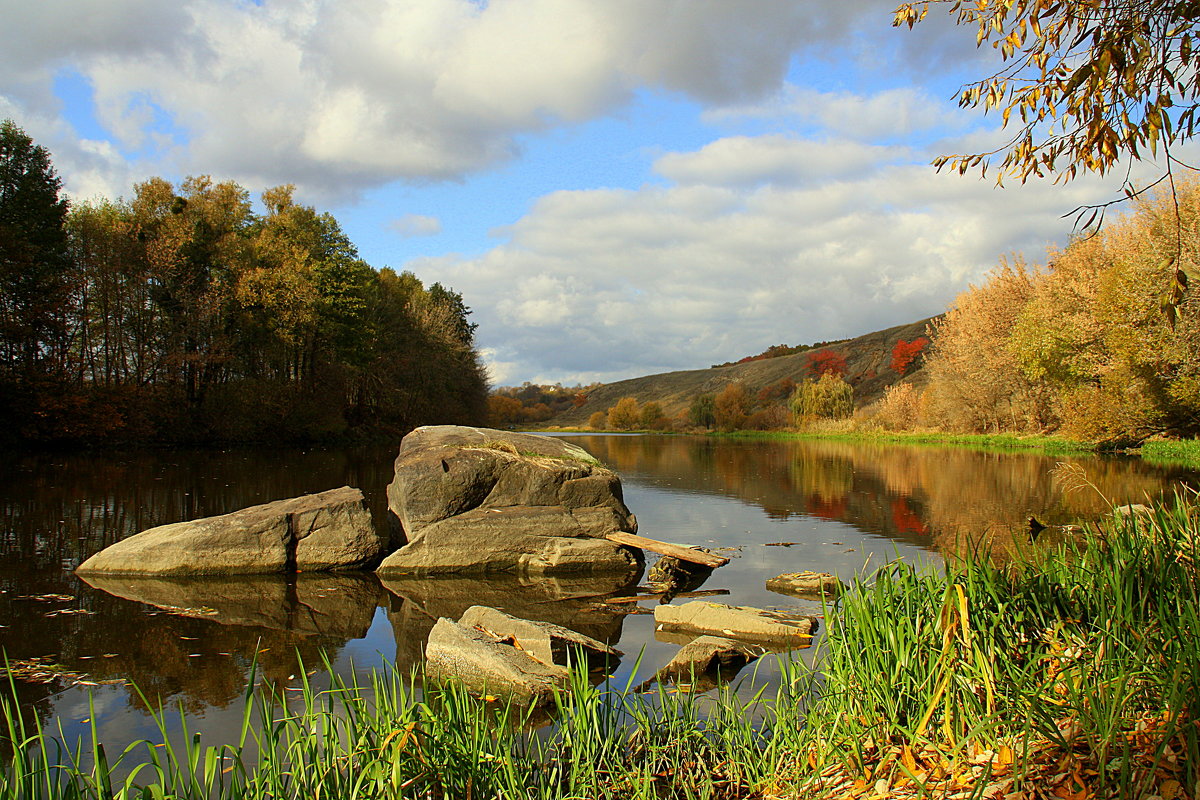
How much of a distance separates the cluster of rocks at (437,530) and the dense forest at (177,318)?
804 inches

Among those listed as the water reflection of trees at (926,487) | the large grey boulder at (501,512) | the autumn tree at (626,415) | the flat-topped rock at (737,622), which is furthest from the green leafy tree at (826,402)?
the flat-topped rock at (737,622)

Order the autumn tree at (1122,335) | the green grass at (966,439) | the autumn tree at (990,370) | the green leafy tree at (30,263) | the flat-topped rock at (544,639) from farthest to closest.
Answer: the autumn tree at (990,370), the green grass at (966,439), the green leafy tree at (30,263), the autumn tree at (1122,335), the flat-topped rock at (544,639)

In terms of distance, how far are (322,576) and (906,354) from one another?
6848cm

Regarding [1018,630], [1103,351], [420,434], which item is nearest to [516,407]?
[1103,351]

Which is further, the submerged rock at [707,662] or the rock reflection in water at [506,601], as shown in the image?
the rock reflection in water at [506,601]

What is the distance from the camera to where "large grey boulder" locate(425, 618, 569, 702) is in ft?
16.1

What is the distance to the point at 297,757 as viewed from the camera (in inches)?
112

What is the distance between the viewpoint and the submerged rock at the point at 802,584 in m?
7.96

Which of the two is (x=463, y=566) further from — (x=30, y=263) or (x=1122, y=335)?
(x=30, y=263)

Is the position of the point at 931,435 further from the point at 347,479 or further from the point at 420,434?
the point at 420,434

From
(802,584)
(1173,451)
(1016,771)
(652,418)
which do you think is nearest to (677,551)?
(802,584)

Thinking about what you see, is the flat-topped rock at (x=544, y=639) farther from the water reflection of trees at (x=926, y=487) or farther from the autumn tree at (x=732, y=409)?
the autumn tree at (x=732, y=409)

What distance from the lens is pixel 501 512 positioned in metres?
9.84

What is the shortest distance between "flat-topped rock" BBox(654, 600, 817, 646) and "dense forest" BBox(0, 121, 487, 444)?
25.6m
